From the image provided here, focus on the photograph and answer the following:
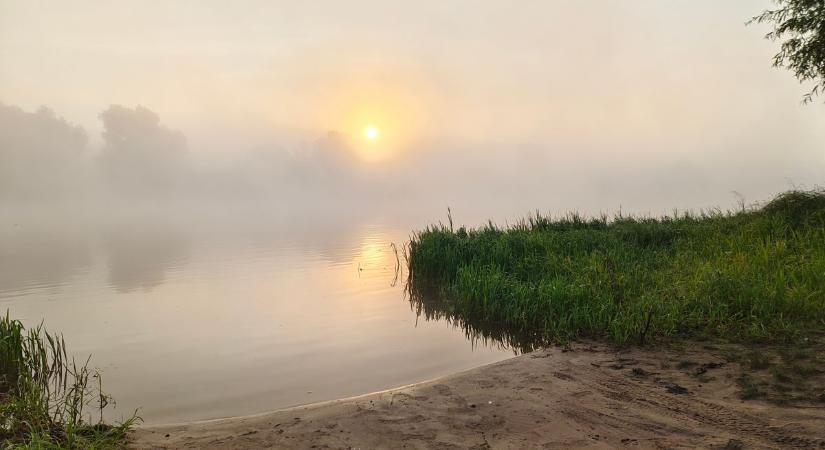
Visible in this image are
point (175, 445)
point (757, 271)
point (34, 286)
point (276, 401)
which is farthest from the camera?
point (34, 286)

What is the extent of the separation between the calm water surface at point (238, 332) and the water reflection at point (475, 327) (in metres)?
0.20

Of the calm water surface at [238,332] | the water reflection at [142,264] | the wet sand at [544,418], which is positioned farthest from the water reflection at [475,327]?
the water reflection at [142,264]

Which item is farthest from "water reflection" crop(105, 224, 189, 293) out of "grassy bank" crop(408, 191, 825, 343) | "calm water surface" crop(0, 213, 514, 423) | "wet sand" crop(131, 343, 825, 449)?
"wet sand" crop(131, 343, 825, 449)

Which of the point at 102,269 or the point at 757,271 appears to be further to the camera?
the point at 102,269

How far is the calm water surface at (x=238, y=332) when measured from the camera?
773 centimetres

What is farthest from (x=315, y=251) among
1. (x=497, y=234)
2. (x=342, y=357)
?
(x=342, y=357)

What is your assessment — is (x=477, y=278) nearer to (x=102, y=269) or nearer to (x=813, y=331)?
(x=813, y=331)

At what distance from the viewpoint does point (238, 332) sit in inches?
443

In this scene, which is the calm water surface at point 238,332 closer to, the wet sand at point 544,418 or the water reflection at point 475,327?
the water reflection at point 475,327

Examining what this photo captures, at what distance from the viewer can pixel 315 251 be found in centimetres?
2884

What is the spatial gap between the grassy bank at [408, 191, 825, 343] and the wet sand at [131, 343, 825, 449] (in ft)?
6.19

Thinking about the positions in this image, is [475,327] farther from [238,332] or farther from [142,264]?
[142,264]

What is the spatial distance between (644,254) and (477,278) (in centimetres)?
594

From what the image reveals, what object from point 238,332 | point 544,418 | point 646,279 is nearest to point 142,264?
point 238,332
